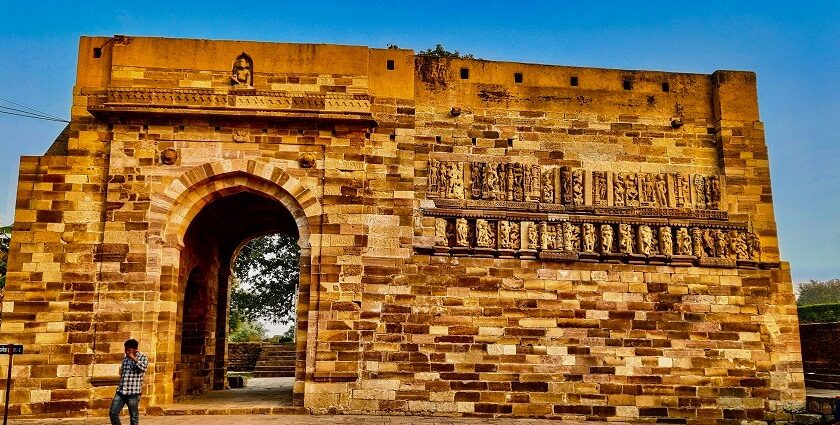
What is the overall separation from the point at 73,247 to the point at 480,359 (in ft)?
20.7

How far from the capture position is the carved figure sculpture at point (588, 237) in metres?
10.6

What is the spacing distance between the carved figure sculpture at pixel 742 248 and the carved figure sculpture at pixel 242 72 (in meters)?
8.39

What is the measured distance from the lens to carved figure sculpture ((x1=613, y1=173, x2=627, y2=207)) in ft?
35.8

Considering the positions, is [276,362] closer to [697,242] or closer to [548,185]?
[548,185]

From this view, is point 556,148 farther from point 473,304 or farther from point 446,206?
point 473,304

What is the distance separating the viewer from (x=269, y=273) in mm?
27797

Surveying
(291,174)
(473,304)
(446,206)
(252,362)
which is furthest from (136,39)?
(252,362)

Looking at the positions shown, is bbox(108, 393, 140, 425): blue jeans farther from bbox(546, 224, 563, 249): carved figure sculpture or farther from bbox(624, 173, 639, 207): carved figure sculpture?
bbox(624, 173, 639, 207): carved figure sculpture

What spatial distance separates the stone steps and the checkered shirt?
41.2 feet

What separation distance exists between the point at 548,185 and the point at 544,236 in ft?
2.91

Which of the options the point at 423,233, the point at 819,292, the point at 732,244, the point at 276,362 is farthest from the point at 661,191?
the point at 819,292

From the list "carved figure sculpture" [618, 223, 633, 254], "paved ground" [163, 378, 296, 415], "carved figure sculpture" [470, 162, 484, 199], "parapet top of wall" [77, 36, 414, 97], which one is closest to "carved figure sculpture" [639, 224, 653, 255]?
"carved figure sculpture" [618, 223, 633, 254]

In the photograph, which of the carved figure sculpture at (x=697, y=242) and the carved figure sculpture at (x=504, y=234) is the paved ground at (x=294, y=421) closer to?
the carved figure sculpture at (x=504, y=234)

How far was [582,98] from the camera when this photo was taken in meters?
11.3
